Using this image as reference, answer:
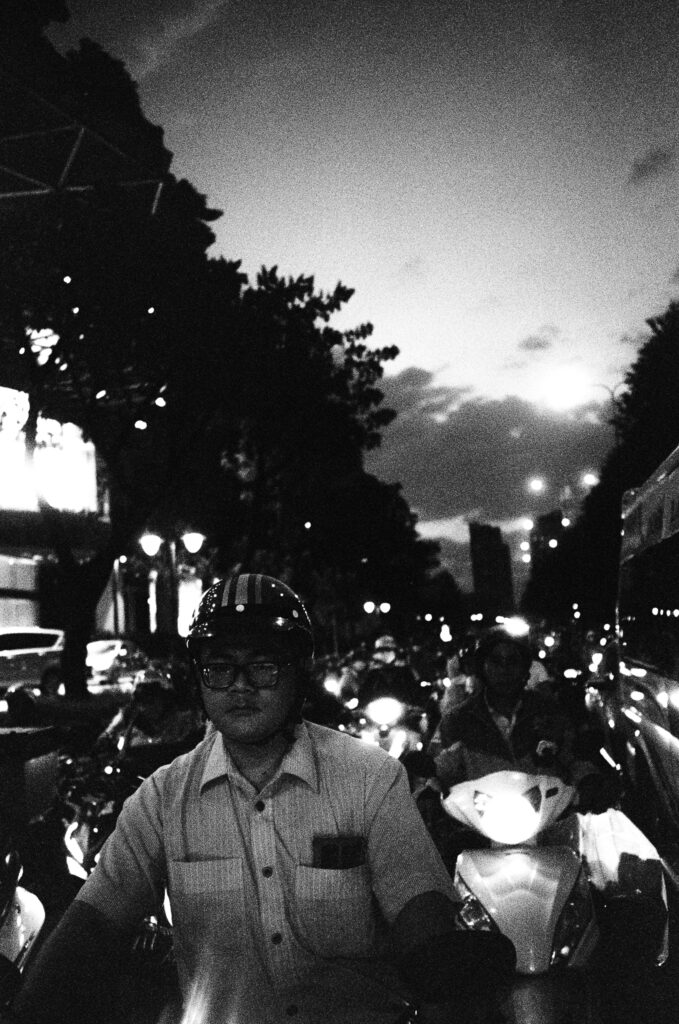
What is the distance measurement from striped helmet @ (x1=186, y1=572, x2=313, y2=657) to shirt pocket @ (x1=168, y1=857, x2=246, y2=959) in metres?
0.57

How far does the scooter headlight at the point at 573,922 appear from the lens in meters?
4.71

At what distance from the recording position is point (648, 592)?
34.6 ft

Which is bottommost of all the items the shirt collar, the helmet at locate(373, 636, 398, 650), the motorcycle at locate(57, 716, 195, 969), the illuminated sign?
the motorcycle at locate(57, 716, 195, 969)

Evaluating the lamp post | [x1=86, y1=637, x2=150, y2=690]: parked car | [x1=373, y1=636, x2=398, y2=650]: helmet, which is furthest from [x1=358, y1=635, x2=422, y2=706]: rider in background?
[x1=86, y1=637, x2=150, y2=690]: parked car

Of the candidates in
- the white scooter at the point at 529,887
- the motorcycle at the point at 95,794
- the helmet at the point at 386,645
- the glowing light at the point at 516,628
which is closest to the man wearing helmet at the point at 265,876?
the white scooter at the point at 529,887

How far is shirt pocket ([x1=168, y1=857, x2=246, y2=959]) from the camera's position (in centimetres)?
271

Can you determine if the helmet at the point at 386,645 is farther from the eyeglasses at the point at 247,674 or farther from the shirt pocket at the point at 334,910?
the shirt pocket at the point at 334,910

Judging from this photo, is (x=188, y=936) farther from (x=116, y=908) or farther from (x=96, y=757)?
(x=96, y=757)

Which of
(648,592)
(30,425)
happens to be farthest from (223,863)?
(30,425)

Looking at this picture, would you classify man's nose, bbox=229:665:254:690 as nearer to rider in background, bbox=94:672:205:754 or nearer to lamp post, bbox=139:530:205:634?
rider in background, bbox=94:672:205:754

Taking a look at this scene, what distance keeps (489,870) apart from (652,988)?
5.27ft

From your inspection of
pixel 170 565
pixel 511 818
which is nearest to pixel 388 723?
pixel 511 818

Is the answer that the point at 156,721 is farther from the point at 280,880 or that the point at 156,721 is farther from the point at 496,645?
the point at 280,880

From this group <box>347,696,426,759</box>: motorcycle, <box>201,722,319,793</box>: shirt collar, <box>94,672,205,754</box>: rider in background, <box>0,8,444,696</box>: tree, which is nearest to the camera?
<box>201,722,319,793</box>: shirt collar
